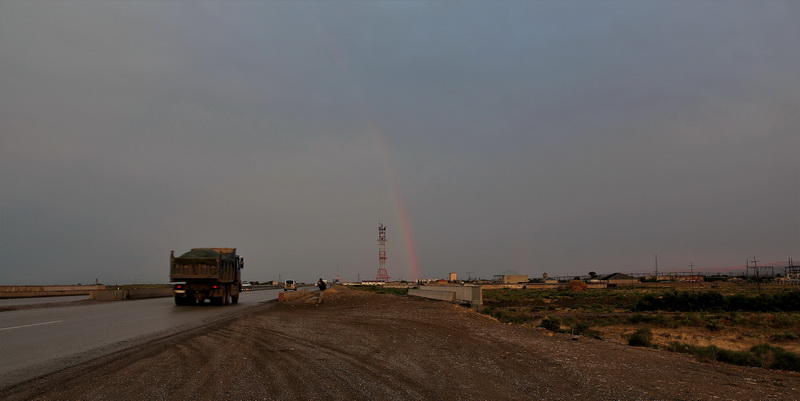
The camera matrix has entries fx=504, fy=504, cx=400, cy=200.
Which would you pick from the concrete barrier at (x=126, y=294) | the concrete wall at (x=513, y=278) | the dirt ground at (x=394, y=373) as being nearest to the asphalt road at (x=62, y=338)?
the dirt ground at (x=394, y=373)

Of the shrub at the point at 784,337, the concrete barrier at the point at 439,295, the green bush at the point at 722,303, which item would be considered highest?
the concrete barrier at the point at 439,295

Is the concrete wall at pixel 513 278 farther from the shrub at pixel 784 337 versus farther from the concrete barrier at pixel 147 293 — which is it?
the shrub at pixel 784 337

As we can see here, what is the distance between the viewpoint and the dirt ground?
8.61m

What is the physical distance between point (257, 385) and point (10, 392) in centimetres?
380

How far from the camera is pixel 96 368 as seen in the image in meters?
10.2

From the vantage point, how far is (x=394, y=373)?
1048 cm

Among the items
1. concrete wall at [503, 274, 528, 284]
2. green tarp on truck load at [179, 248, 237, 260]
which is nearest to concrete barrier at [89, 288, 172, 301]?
green tarp on truck load at [179, 248, 237, 260]

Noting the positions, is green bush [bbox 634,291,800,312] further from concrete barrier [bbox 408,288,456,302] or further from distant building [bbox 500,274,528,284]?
distant building [bbox 500,274,528,284]

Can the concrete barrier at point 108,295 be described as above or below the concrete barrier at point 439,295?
above

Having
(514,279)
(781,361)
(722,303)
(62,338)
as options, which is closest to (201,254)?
(62,338)

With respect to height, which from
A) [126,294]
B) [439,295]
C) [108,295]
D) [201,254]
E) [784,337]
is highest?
[201,254]

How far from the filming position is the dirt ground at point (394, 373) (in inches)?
339

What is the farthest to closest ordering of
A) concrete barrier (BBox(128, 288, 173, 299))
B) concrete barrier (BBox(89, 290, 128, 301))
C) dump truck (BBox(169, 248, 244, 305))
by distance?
concrete barrier (BBox(128, 288, 173, 299)) → concrete barrier (BBox(89, 290, 128, 301)) → dump truck (BBox(169, 248, 244, 305))

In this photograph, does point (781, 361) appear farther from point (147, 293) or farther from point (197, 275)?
point (147, 293)
